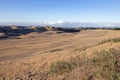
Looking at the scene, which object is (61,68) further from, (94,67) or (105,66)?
(105,66)

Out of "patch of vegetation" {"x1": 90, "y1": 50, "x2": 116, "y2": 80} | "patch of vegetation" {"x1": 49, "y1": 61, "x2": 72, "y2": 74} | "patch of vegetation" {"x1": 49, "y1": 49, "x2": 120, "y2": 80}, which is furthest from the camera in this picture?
"patch of vegetation" {"x1": 49, "y1": 61, "x2": 72, "y2": 74}

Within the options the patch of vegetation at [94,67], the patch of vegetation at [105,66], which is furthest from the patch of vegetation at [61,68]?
the patch of vegetation at [105,66]

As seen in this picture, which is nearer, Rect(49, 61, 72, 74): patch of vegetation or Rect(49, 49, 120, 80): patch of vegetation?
Rect(49, 49, 120, 80): patch of vegetation

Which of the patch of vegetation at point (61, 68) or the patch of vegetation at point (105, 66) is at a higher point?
the patch of vegetation at point (105, 66)

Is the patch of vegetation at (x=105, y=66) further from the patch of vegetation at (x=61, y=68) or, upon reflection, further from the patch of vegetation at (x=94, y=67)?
the patch of vegetation at (x=61, y=68)

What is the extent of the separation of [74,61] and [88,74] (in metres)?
2.09

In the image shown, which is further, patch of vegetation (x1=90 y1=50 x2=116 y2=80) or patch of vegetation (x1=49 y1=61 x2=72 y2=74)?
patch of vegetation (x1=49 y1=61 x2=72 y2=74)

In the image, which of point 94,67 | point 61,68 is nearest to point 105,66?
point 94,67

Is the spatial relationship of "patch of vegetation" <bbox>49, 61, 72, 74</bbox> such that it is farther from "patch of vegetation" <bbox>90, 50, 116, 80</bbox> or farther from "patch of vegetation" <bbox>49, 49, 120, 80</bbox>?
"patch of vegetation" <bbox>90, 50, 116, 80</bbox>

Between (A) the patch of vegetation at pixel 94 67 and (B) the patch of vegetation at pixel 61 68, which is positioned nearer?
(A) the patch of vegetation at pixel 94 67

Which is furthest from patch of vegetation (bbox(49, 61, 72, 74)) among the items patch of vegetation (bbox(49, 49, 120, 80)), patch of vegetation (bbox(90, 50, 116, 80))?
patch of vegetation (bbox(90, 50, 116, 80))

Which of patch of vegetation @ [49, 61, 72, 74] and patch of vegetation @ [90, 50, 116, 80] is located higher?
patch of vegetation @ [90, 50, 116, 80]

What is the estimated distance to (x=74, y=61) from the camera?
11922 mm

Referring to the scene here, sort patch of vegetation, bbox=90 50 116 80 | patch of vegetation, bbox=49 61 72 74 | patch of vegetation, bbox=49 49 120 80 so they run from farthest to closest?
patch of vegetation, bbox=49 61 72 74 < patch of vegetation, bbox=49 49 120 80 < patch of vegetation, bbox=90 50 116 80
